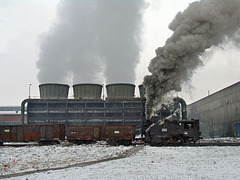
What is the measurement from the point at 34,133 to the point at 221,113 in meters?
32.3

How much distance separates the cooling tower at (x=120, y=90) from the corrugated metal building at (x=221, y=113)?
1605cm

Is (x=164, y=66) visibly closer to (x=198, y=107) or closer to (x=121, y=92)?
(x=121, y=92)

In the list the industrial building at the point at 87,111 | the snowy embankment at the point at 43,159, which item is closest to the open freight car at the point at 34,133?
the snowy embankment at the point at 43,159

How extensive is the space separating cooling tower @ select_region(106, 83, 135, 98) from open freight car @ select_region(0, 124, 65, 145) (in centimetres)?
2602

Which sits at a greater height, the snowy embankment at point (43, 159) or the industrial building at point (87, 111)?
the industrial building at point (87, 111)

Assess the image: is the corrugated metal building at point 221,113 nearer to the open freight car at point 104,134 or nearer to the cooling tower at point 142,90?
the cooling tower at point 142,90

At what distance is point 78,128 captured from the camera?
26.8 m

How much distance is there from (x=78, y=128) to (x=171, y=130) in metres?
10.1

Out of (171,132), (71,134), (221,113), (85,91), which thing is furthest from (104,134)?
(85,91)

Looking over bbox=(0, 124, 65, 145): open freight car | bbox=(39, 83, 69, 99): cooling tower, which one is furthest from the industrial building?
bbox=(0, 124, 65, 145): open freight car

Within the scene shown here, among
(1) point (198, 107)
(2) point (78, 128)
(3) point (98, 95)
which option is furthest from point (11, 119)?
(2) point (78, 128)

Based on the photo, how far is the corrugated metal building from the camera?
39406mm

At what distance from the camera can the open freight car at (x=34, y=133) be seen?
1060 inches

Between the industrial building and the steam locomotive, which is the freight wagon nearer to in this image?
the steam locomotive
